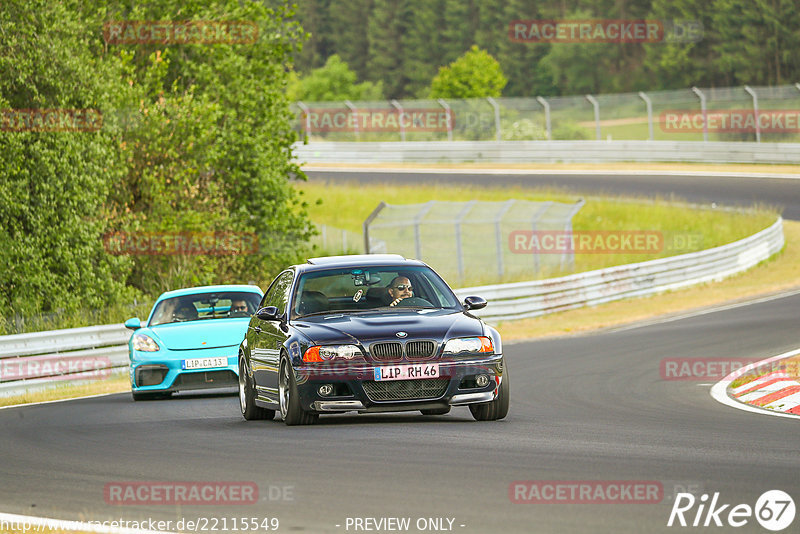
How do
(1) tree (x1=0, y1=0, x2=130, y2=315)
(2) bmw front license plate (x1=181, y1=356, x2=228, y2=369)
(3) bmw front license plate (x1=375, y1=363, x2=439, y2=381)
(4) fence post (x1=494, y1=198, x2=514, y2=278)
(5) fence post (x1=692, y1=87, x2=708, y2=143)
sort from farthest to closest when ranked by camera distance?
(5) fence post (x1=692, y1=87, x2=708, y2=143) → (4) fence post (x1=494, y1=198, x2=514, y2=278) → (1) tree (x1=0, y1=0, x2=130, y2=315) → (2) bmw front license plate (x1=181, y1=356, x2=228, y2=369) → (3) bmw front license plate (x1=375, y1=363, x2=439, y2=381)

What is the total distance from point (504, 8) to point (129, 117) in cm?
8575

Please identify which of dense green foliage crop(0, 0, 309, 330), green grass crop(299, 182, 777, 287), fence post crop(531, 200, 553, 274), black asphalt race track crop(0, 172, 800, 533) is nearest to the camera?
black asphalt race track crop(0, 172, 800, 533)

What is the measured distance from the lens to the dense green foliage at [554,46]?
84.2m

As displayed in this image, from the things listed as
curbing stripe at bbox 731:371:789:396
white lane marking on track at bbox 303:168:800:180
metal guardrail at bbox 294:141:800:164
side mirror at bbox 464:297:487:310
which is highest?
side mirror at bbox 464:297:487:310

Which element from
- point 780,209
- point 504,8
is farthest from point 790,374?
point 504,8

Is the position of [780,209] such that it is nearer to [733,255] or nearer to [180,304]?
[733,255]

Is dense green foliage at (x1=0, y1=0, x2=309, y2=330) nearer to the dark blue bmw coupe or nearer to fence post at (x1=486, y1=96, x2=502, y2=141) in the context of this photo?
the dark blue bmw coupe

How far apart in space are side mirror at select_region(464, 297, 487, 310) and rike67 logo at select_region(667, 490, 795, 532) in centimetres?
458

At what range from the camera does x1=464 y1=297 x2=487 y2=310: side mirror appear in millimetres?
11086

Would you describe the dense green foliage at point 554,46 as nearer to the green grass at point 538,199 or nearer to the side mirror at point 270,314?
the green grass at point 538,199

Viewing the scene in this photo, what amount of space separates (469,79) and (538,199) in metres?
45.4

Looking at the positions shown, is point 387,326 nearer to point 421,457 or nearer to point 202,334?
point 421,457

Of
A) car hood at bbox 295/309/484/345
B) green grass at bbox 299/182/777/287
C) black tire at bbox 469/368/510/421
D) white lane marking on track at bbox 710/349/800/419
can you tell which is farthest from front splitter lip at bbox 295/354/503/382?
green grass at bbox 299/182/777/287

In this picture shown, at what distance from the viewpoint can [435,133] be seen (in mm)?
57312
